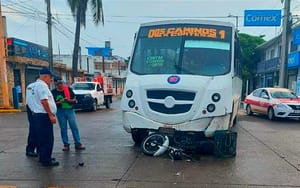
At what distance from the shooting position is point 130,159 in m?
6.54

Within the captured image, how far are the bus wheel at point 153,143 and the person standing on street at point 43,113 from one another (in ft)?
6.29

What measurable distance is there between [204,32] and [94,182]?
4.33m

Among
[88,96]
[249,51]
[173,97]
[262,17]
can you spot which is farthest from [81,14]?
[249,51]

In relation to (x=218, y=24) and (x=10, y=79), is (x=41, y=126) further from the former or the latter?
(x=10, y=79)

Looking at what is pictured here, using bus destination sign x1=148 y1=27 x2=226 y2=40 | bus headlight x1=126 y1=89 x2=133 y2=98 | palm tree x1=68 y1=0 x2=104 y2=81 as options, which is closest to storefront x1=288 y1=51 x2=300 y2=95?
palm tree x1=68 y1=0 x2=104 y2=81

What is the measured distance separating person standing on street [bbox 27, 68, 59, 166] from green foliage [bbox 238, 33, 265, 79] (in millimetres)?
33933

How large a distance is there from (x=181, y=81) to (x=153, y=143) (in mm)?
1509

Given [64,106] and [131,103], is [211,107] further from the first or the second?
[64,106]

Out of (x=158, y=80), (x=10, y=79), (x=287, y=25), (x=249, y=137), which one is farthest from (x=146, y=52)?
(x=10, y=79)

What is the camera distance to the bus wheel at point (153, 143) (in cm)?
685

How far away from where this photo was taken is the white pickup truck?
1827 centimetres

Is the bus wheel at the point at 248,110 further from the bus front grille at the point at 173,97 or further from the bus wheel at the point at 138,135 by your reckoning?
the bus front grille at the point at 173,97

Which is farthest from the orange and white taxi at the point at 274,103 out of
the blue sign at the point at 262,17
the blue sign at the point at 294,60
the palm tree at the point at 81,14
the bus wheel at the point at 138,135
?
the palm tree at the point at 81,14

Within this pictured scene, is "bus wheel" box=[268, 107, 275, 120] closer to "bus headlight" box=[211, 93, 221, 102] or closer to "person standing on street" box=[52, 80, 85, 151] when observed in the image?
"bus headlight" box=[211, 93, 221, 102]
